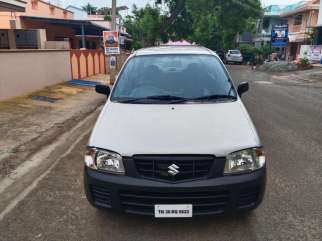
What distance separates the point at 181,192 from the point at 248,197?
68 centimetres

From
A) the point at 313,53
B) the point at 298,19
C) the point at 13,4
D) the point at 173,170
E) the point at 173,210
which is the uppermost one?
the point at 298,19

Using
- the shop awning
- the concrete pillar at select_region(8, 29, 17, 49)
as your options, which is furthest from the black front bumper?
the concrete pillar at select_region(8, 29, 17, 49)

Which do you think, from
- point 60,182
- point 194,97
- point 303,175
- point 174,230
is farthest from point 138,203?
point 303,175

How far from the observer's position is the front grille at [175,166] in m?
2.88

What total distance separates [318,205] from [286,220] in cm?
61

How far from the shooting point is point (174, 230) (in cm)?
323

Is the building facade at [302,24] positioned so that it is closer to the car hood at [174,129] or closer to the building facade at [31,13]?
the building facade at [31,13]

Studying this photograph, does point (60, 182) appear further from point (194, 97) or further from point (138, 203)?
point (194, 97)

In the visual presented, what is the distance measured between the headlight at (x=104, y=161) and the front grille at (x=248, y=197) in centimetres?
114

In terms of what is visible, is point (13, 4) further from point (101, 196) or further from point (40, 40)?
point (101, 196)

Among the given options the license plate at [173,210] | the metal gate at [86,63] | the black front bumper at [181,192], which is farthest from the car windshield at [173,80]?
the metal gate at [86,63]

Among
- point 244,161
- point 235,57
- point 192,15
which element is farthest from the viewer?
point 235,57

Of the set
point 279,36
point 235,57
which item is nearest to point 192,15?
point 235,57

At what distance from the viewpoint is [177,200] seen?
2.92 m
